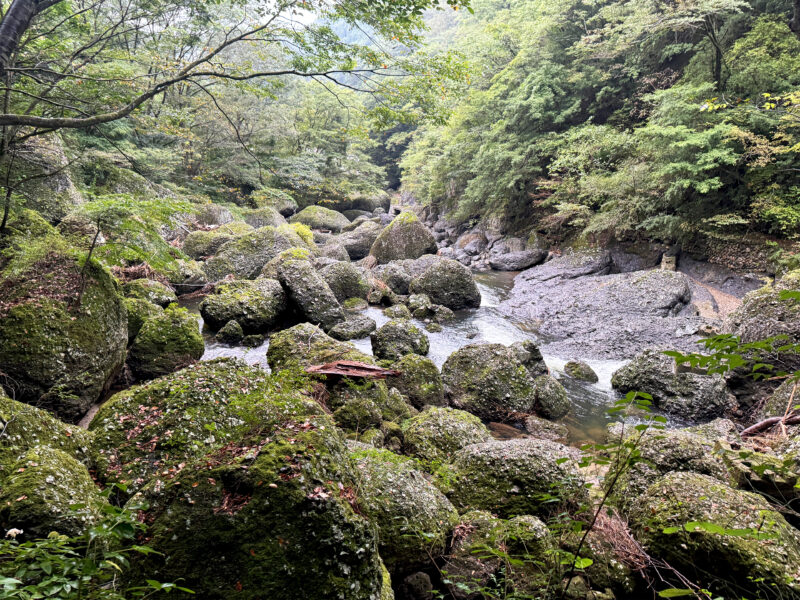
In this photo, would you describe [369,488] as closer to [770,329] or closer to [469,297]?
[770,329]

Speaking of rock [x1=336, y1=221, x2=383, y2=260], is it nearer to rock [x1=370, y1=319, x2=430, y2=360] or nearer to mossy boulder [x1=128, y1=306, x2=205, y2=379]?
rock [x1=370, y1=319, x2=430, y2=360]

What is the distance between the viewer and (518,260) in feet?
57.3

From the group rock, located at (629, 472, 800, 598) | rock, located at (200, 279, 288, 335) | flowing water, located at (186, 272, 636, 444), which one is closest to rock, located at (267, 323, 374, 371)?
flowing water, located at (186, 272, 636, 444)

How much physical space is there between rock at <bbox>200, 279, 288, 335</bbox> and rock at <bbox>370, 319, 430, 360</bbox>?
2.52m

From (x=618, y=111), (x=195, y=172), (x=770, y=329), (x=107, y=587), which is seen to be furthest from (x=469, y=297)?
(x=195, y=172)

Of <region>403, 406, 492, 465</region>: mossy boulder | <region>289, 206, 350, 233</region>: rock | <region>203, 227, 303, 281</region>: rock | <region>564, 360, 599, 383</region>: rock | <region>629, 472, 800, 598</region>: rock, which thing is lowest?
<region>564, 360, 599, 383</region>: rock

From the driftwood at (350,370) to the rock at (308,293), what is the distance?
3.51 meters

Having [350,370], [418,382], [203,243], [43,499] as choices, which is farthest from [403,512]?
[203,243]

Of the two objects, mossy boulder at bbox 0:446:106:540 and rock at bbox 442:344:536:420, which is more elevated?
mossy boulder at bbox 0:446:106:540

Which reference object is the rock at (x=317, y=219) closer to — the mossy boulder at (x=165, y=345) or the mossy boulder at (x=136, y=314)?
the mossy boulder at (x=136, y=314)

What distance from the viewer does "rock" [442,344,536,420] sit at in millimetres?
6395

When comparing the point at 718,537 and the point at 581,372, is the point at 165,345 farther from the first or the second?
the point at 581,372

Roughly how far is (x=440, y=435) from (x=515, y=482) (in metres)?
1.16

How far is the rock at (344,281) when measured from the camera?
11.1m
